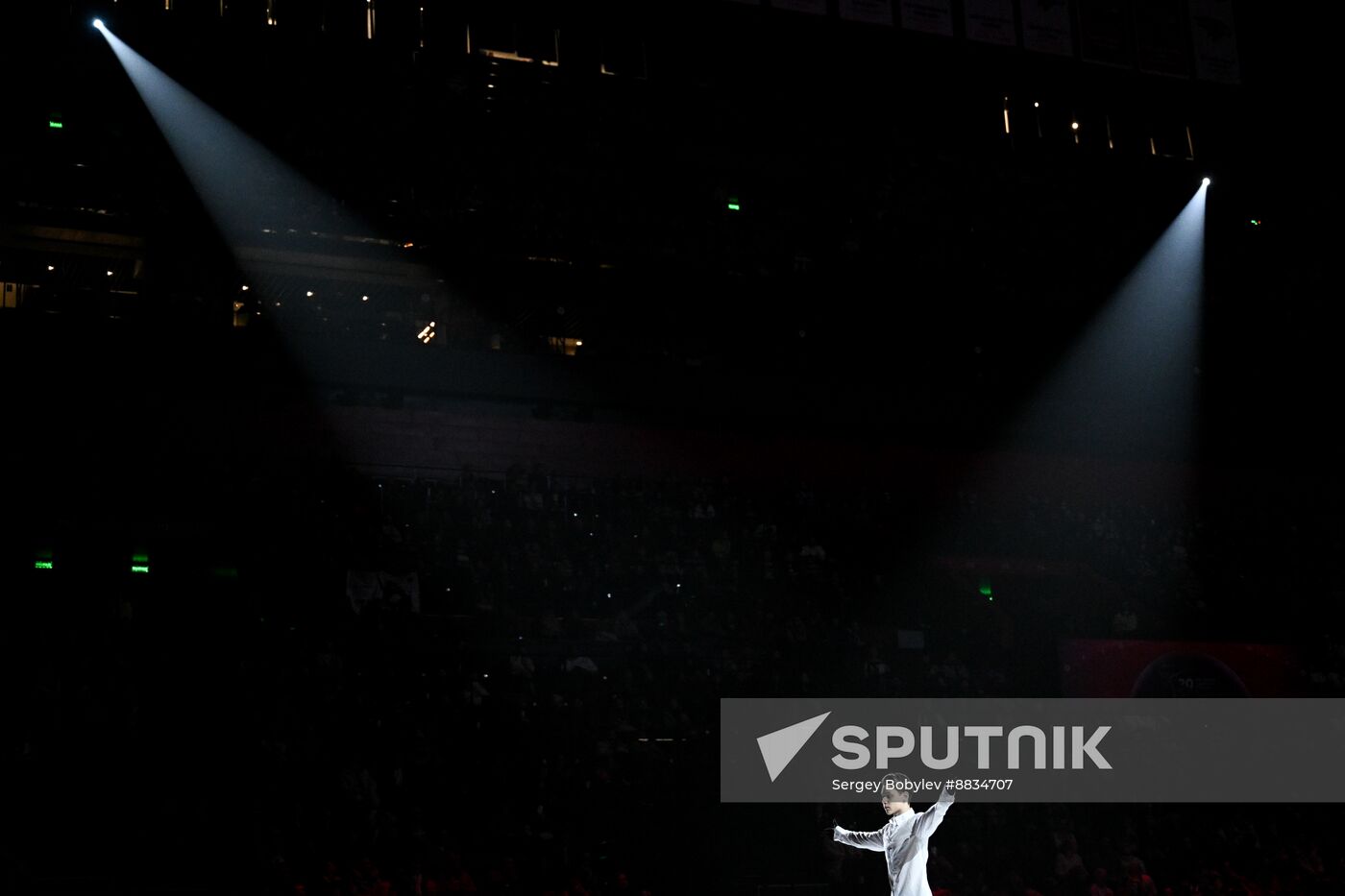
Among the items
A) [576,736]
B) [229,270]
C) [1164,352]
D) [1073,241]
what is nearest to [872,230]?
[1073,241]

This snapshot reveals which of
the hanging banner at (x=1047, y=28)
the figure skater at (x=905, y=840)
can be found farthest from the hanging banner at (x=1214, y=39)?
the figure skater at (x=905, y=840)

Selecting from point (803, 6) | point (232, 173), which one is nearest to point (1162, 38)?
point (803, 6)

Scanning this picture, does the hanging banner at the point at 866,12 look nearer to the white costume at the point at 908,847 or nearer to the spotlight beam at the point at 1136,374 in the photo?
the spotlight beam at the point at 1136,374

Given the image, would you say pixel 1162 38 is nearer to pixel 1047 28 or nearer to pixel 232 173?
pixel 1047 28

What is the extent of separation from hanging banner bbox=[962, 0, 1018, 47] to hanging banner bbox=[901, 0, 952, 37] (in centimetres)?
46

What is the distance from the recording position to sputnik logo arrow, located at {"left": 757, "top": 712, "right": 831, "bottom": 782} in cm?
1523

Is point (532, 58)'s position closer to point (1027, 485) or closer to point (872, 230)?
point (872, 230)

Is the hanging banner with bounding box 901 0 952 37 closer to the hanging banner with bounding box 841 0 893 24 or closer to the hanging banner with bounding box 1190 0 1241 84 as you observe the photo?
Answer: the hanging banner with bounding box 841 0 893 24

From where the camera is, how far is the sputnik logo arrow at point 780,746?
50.0 feet

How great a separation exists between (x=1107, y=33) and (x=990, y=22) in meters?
2.47

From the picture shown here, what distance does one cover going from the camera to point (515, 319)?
26.4 meters

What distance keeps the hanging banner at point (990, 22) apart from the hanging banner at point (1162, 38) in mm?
2582

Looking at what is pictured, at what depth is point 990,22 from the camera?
2355cm

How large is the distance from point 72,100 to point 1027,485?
19.8 metres
